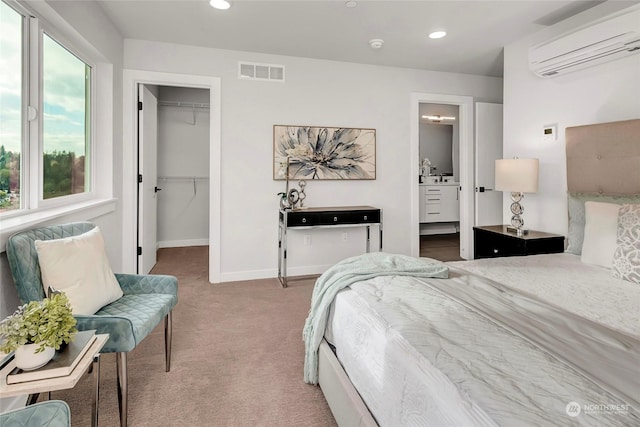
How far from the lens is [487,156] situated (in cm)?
454

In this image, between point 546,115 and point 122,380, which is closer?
point 122,380

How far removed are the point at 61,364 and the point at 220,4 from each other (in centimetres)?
265

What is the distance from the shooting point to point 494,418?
72 cm

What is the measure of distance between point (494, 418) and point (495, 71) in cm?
471

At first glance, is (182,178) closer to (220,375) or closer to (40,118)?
(40,118)

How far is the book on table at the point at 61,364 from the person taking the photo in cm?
110

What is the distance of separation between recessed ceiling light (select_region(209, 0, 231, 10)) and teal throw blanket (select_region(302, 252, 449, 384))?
223 cm

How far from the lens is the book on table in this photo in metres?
1.10

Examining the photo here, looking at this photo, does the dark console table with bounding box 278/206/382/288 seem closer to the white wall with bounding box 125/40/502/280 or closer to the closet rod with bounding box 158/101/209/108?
the white wall with bounding box 125/40/502/280

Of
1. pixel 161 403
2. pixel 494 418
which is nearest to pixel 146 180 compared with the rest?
pixel 161 403

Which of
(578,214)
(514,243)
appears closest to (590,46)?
(578,214)

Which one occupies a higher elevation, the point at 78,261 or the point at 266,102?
the point at 266,102

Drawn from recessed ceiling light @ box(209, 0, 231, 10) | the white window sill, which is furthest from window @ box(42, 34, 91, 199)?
recessed ceiling light @ box(209, 0, 231, 10)

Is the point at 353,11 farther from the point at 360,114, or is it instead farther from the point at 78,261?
the point at 78,261
